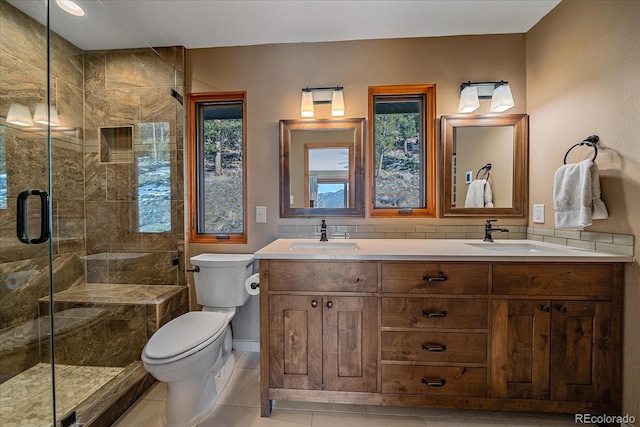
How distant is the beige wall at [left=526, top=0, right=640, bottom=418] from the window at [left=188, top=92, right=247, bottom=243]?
7.01 ft

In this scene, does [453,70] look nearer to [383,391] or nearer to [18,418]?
[383,391]

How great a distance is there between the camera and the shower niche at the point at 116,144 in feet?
6.35

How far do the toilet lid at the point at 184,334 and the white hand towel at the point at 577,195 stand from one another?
2.02 metres

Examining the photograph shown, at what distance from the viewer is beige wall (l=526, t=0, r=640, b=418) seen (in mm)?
1195

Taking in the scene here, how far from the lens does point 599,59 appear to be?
132 centimetres

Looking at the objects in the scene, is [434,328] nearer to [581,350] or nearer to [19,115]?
[581,350]

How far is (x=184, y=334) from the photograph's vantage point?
1375mm

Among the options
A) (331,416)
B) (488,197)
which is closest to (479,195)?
(488,197)

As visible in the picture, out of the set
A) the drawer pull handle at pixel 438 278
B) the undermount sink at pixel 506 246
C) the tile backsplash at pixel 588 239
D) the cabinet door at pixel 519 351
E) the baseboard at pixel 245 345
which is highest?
the tile backsplash at pixel 588 239

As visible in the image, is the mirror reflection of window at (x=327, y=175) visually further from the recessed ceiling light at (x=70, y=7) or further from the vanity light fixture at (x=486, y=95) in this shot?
the recessed ceiling light at (x=70, y=7)

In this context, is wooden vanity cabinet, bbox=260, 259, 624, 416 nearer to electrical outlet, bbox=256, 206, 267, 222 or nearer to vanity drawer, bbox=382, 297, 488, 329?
vanity drawer, bbox=382, 297, 488, 329

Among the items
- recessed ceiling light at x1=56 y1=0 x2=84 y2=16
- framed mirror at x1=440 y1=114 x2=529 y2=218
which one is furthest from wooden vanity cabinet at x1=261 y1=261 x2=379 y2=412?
recessed ceiling light at x1=56 y1=0 x2=84 y2=16

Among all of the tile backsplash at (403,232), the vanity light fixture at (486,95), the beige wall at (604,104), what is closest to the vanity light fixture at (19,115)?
the tile backsplash at (403,232)

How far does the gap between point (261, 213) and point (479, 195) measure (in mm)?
1644
